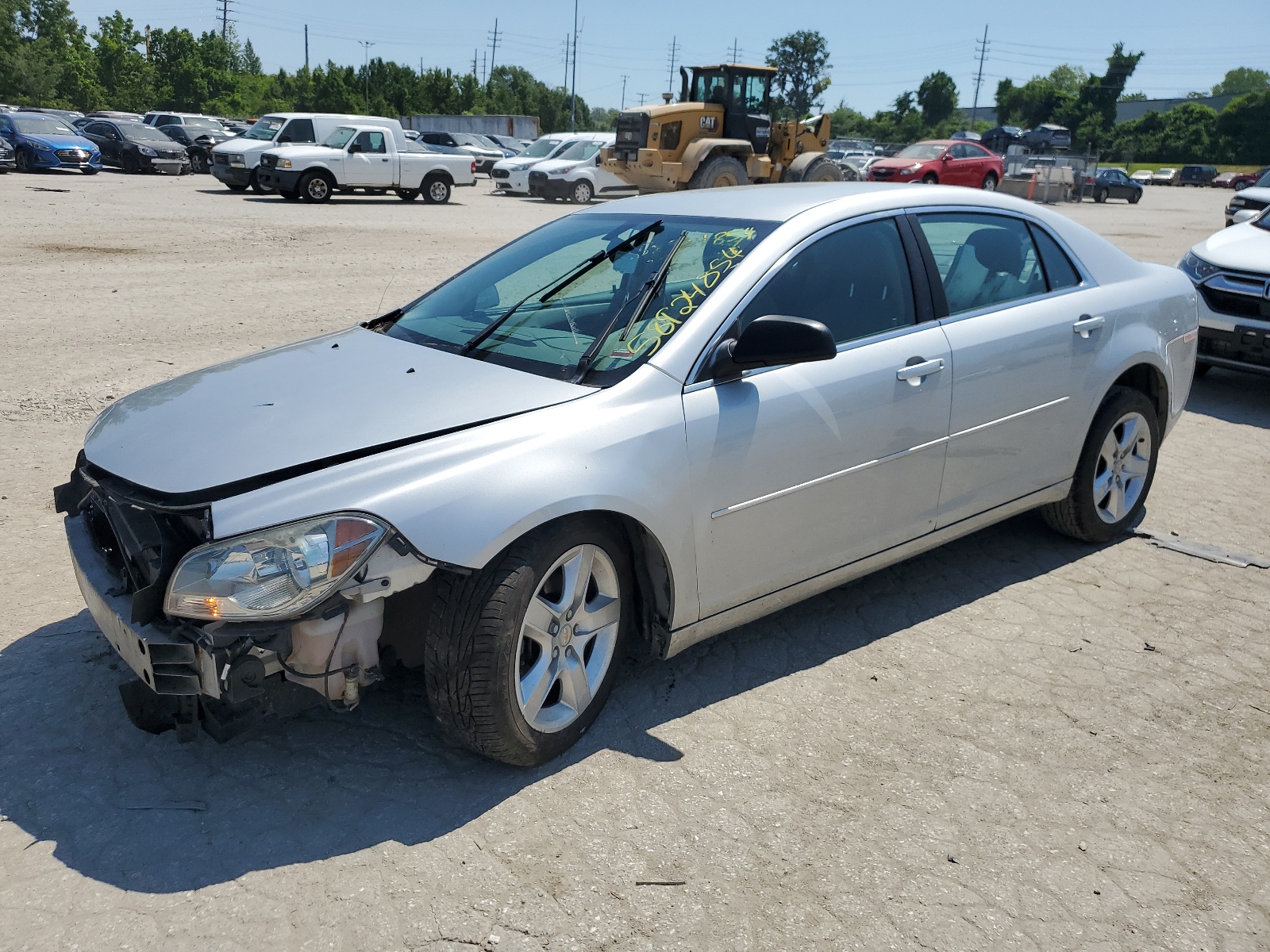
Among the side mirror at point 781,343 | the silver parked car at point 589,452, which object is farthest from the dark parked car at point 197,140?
the side mirror at point 781,343

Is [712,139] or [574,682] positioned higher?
[712,139]

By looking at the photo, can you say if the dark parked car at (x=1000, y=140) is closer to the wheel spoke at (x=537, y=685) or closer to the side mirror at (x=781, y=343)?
the side mirror at (x=781, y=343)

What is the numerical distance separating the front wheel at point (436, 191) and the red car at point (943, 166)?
40.2 ft

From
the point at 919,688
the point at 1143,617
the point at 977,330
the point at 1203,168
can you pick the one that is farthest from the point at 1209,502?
the point at 1203,168

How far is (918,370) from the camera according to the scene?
3869mm

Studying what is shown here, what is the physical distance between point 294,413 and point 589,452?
91cm

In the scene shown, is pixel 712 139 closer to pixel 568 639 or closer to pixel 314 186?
pixel 314 186

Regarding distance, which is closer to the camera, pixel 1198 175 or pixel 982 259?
pixel 982 259

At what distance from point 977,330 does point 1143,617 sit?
142 centimetres

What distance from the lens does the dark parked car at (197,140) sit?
3238cm

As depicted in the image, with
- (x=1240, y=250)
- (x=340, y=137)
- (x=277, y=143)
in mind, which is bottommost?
(x=1240, y=250)

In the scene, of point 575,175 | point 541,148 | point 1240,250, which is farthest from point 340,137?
point 1240,250

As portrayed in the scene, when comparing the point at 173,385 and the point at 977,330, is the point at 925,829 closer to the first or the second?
the point at 977,330

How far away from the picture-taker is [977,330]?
4.14m
